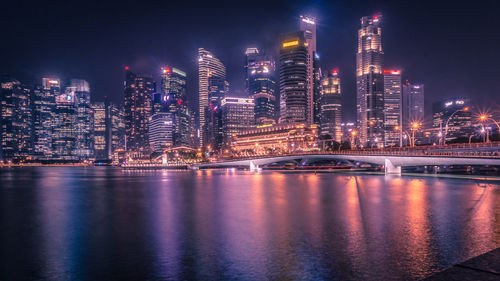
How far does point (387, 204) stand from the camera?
33.6 m

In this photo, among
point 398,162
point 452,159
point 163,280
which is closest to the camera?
point 163,280

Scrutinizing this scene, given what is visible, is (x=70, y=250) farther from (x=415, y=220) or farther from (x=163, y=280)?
(x=415, y=220)

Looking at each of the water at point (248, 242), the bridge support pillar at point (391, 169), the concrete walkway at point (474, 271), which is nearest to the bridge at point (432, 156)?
the bridge support pillar at point (391, 169)

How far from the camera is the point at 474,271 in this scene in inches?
332

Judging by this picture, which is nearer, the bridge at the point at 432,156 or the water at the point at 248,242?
the water at the point at 248,242

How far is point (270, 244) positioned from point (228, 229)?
5491mm

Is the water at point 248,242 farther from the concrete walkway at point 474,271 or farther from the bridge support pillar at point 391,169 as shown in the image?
the bridge support pillar at point 391,169

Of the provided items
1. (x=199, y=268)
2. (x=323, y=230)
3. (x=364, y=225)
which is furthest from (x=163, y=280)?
(x=364, y=225)

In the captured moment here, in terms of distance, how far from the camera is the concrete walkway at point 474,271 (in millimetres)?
7953

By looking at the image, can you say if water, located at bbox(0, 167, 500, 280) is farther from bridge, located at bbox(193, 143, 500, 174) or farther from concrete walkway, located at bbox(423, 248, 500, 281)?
bridge, located at bbox(193, 143, 500, 174)

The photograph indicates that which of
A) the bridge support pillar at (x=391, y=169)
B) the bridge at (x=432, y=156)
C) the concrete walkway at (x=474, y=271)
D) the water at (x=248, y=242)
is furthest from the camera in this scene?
the bridge support pillar at (x=391, y=169)

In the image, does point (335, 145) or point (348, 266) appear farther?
point (335, 145)

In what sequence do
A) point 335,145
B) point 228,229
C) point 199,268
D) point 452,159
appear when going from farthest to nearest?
point 335,145
point 452,159
point 228,229
point 199,268

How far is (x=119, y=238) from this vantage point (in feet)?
66.8
